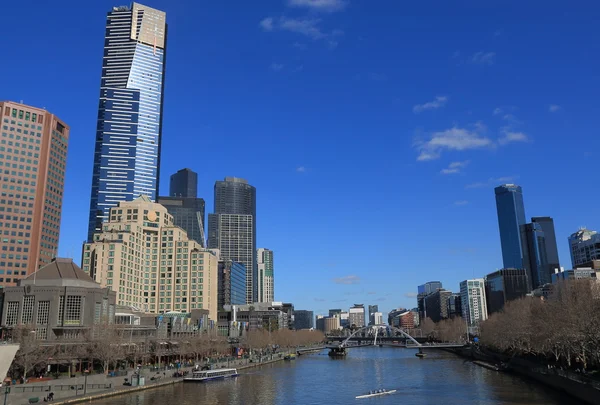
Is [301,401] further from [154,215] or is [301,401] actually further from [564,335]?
[154,215]

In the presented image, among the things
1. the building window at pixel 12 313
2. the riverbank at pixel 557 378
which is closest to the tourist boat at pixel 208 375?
the building window at pixel 12 313

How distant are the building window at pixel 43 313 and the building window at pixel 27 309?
5.37ft

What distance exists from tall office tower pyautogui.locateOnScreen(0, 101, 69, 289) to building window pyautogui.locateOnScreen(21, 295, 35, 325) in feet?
285

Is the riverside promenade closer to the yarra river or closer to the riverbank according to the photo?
the yarra river

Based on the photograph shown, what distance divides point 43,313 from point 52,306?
245 cm

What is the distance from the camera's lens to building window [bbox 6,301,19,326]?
348 feet

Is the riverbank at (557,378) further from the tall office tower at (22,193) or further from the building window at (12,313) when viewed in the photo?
the tall office tower at (22,193)

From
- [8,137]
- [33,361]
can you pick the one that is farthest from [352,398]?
[8,137]

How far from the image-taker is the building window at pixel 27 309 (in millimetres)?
106062

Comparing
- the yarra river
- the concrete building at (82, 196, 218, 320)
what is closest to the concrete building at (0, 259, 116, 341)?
the yarra river

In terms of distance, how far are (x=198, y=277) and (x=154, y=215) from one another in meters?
27.6

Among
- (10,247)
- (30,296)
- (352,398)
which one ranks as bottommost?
(352,398)

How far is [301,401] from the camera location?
77.4 m

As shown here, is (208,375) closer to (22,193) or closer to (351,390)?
(351,390)
